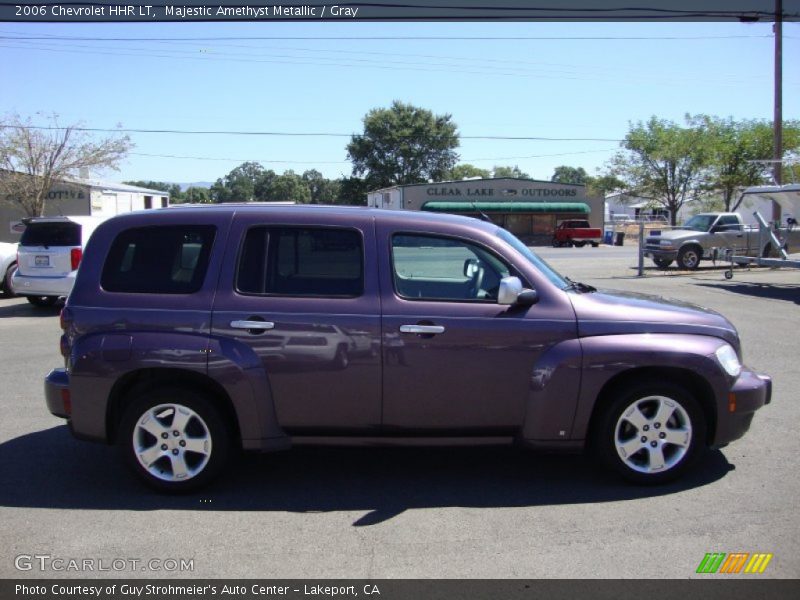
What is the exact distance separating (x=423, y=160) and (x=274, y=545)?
8072 centimetres

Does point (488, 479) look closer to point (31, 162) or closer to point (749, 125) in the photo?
point (31, 162)

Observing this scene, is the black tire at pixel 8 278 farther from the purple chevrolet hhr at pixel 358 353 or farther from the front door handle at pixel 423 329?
the front door handle at pixel 423 329

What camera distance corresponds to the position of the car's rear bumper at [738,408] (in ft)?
15.5

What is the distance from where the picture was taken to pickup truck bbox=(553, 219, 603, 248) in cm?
4978

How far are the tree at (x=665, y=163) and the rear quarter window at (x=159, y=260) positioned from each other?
4875 centimetres

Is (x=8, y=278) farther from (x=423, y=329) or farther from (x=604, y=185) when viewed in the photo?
(x=604, y=185)

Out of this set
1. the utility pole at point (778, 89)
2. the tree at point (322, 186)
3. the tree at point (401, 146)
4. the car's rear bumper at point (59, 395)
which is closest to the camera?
the car's rear bumper at point (59, 395)

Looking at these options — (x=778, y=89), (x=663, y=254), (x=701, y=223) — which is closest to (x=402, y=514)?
(x=663, y=254)

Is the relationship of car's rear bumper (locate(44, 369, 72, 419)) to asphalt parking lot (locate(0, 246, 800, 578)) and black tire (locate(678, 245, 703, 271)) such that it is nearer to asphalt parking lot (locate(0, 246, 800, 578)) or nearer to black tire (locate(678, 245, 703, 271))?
asphalt parking lot (locate(0, 246, 800, 578))

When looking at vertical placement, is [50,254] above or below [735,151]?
below

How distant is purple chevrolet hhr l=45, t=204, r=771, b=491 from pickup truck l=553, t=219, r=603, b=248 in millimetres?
46301

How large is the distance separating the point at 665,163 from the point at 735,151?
4507mm

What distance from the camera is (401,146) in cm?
7994

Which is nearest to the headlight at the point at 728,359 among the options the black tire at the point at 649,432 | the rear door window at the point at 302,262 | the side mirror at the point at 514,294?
the black tire at the point at 649,432
